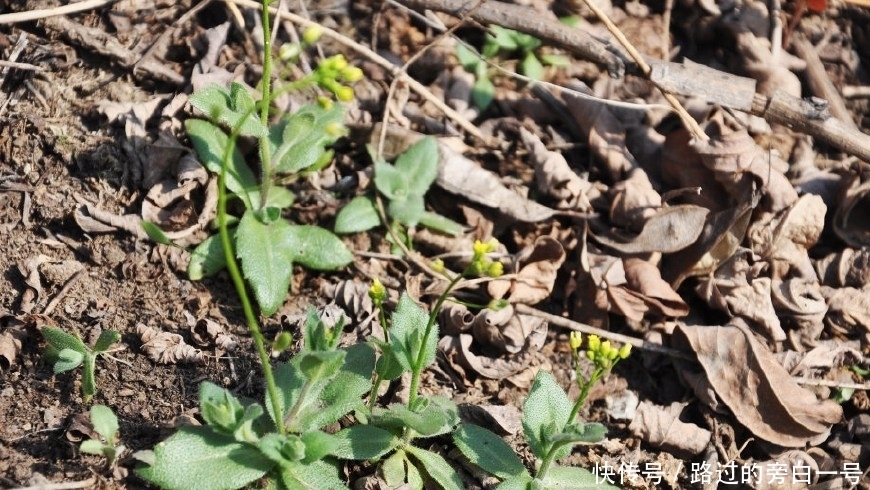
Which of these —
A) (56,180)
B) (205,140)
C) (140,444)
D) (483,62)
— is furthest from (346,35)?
(140,444)

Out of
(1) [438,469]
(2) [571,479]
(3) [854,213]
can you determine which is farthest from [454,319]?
(3) [854,213]

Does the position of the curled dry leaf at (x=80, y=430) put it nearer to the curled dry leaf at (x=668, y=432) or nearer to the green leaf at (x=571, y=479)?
the green leaf at (x=571, y=479)

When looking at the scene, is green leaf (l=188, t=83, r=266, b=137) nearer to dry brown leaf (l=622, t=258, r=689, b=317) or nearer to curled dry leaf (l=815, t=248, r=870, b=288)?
dry brown leaf (l=622, t=258, r=689, b=317)

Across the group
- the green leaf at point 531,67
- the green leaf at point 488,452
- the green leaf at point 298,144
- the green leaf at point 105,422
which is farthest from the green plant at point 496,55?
the green leaf at point 105,422

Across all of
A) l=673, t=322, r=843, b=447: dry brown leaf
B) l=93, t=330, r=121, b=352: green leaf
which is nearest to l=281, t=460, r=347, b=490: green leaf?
l=93, t=330, r=121, b=352: green leaf

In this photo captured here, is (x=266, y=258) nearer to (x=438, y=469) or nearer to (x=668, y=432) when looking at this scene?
(x=438, y=469)

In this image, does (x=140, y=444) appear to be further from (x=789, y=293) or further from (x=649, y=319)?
(x=789, y=293)
